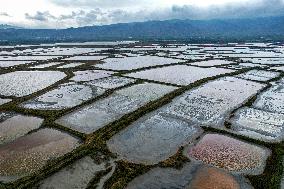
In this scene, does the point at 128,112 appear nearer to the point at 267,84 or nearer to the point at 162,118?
the point at 162,118

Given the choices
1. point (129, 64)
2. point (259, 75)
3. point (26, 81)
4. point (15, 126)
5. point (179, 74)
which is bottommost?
point (129, 64)

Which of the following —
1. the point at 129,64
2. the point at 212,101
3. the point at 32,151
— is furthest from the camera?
the point at 129,64

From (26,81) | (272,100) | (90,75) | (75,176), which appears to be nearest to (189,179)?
(75,176)

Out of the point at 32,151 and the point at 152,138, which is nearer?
the point at 32,151

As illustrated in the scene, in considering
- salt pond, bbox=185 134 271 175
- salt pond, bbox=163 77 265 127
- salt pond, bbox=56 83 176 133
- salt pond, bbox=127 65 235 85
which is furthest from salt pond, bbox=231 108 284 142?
salt pond, bbox=127 65 235 85

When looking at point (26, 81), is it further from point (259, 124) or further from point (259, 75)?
point (259, 75)

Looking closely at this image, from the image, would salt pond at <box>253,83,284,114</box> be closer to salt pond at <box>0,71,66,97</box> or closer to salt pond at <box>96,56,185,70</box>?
salt pond at <box>0,71,66,97</box>

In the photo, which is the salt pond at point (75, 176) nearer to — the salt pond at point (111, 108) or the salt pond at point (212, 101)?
the salt pond at point (111, 108)

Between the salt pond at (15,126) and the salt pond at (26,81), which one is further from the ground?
the salt pond at (15,126)

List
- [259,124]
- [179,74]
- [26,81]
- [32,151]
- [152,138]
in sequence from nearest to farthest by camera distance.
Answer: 1. [32,151]
2. [152,138]
3. [259,124]
4. [26,81]
5. [179,74]

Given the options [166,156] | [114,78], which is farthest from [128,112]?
[114,78]

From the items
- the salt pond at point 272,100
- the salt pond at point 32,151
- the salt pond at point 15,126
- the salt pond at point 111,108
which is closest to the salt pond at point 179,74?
the salt pond at point 111,108
